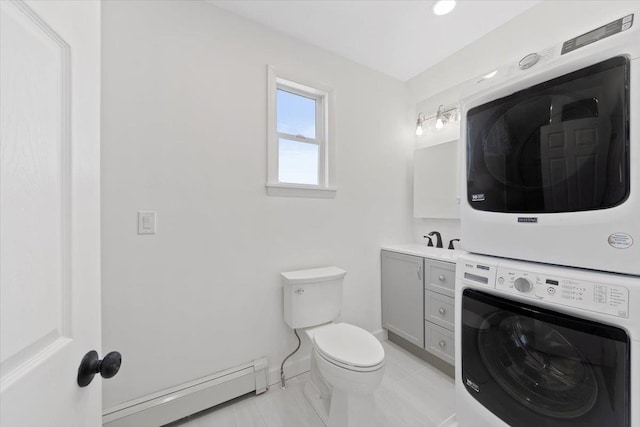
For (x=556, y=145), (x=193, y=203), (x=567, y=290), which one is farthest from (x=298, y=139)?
(x=567, y=290)

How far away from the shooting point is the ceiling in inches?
64.5

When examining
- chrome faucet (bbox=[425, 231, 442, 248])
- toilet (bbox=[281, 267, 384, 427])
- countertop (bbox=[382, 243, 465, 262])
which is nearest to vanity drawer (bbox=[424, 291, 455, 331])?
countertop (bbox=[382, 243, 465, 262])

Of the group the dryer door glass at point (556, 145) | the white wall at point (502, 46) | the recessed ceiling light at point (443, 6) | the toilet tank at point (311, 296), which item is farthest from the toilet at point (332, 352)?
the recessed ceiling light at point (443, 6)

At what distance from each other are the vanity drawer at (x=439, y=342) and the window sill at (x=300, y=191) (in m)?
1.25

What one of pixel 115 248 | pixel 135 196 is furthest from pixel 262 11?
pixel 115 248

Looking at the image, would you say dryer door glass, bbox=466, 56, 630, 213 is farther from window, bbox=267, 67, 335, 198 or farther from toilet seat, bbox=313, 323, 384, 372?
window, bbox=267, 67, 335, 198

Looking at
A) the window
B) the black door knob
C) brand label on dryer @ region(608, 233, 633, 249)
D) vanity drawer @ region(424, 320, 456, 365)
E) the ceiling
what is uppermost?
the ceiling

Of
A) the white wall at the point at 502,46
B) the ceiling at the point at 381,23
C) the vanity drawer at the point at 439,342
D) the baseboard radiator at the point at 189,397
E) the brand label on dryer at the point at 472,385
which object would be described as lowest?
the baseboard radiator at the point at 189,397

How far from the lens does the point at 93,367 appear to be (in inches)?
20.6

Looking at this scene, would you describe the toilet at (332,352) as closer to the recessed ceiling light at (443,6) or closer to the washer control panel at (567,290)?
the washer control panel at (567,290)

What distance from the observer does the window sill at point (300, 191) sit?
1777 millimetres

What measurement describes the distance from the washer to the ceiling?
5.53 feet

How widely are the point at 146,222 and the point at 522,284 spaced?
71.6 inches

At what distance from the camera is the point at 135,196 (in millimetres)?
1372
